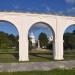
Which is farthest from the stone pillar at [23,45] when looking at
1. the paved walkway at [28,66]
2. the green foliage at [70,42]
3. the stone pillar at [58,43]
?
the green foliage at [70,42]

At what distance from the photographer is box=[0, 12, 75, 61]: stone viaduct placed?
27.7 m

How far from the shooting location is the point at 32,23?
2827 centimetres

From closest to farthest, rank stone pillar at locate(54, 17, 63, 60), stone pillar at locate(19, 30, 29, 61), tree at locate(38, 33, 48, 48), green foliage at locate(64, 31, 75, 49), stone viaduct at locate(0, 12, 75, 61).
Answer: stone viaduct at locate(0, 12, 75, 61)
stone pillar at locate(19, 30, 29, 61)
stone pillar at locate(54, 17, 63, 60)
green foliage at locate(64, 31, 75, 49)
tree at locate(38, 33, 48, 48)

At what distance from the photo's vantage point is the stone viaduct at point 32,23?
2766 centimetres

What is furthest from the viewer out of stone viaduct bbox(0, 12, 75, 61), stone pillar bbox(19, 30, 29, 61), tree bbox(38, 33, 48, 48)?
tree bbox(38, 33, 48, 48)

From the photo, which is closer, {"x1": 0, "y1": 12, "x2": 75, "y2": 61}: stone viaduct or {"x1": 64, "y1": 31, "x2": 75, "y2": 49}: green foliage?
{"x1": 0, "y1": 12, "x2": 75, "y2": 61}: stone viaduct

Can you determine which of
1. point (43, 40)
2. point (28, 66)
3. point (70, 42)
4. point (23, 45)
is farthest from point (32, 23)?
point (43, 40)

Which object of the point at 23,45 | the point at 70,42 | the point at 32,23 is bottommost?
the point at 23,45

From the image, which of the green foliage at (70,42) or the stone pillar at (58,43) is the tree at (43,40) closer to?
the green foliage at (70,42)

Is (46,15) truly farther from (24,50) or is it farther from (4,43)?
(4,43)

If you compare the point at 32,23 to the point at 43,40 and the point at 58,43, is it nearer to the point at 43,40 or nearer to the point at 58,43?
the point at 58,43

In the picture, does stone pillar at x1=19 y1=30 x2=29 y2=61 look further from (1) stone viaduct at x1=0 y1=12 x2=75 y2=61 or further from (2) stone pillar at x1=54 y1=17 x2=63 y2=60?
(2) stone pillar at x1=54 y1=17 x2=63 y2=60

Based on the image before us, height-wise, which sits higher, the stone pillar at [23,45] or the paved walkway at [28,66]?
the stone pillar at [23,45]

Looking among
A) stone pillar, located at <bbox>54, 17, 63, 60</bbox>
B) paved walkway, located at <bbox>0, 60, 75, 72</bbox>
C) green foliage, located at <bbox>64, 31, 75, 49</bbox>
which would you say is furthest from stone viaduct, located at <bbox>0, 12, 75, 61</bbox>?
green foliage, located at <bbox>64, 31, 75, 49</bbox>
